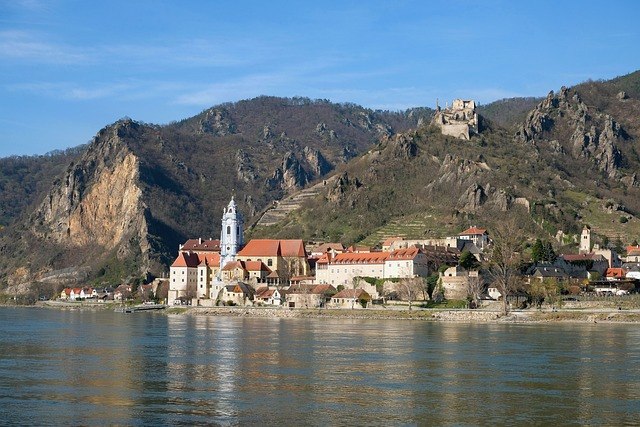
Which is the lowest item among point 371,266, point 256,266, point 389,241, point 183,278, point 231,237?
point 183,278

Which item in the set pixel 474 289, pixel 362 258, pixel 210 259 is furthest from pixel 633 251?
pixel 210 259

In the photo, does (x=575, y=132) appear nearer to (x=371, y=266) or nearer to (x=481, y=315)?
(x=371, y=266)

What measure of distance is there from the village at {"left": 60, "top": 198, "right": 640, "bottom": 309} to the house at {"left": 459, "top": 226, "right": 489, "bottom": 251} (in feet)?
0.37

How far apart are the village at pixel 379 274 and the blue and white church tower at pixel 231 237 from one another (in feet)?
0.40

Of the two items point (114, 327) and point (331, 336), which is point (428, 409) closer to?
point (331, 336)

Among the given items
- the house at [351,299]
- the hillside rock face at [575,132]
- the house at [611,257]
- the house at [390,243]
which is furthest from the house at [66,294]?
the house at [611,257]

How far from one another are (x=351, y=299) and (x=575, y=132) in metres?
83.3

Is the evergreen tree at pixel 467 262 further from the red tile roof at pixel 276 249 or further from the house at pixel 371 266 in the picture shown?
the red tile roof at pixel 276 249

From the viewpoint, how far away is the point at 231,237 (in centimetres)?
13438

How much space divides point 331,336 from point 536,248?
144 feet

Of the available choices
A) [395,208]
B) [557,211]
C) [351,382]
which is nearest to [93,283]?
[395,208]

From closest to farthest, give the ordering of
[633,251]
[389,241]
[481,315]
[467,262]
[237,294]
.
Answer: [481,315] → [467,262] → [237,294] → [633,251] → [389,241]

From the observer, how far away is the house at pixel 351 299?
10456cm

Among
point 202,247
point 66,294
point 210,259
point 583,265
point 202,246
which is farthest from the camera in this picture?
point 66,294
